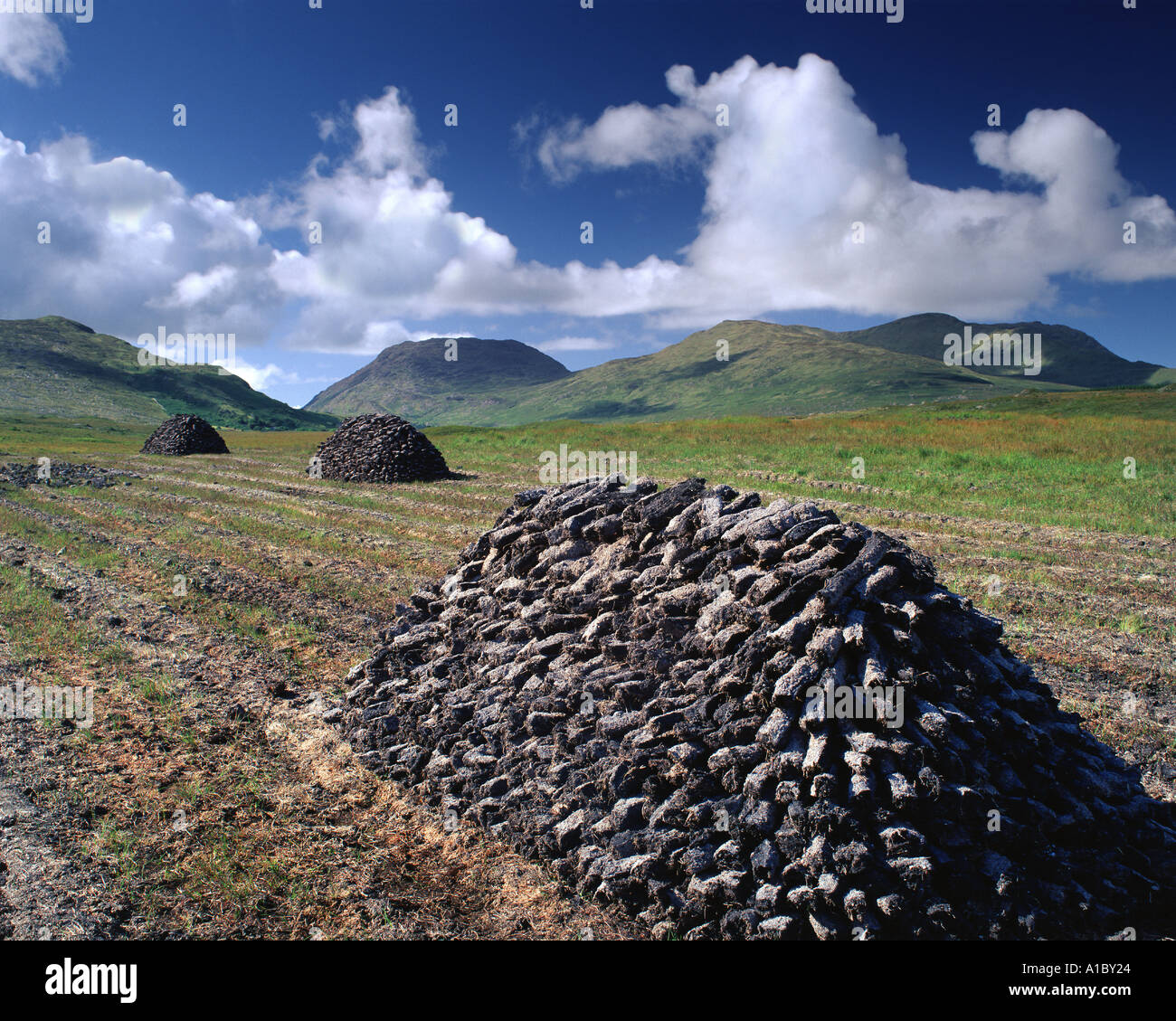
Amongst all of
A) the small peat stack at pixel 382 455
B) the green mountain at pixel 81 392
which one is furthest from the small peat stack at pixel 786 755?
the green mountain at pixel 81 392

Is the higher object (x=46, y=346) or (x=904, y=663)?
(x=46, y=346)

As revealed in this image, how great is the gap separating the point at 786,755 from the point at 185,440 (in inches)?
2199

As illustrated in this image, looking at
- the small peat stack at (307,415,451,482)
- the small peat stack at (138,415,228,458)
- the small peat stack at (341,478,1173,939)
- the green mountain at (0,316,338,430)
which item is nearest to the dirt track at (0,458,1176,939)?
the small peat stack at (341,478,1173,939)

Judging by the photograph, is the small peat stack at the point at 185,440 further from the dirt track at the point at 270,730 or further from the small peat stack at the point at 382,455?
the dirt track at the point at 270,730

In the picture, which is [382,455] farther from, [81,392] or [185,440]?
[81,392]

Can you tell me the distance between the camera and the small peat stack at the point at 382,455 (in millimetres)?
31016

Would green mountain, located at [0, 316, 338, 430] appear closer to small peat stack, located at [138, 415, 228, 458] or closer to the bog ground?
small peat stack, located at [138, 415, 228, 458]

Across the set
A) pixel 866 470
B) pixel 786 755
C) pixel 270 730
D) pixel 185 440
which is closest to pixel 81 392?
pixel 185 440

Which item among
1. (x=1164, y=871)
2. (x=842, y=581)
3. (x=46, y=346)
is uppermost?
(x=46, y=346)

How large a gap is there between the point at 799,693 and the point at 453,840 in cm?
353

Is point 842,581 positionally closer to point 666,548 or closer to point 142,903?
point 666,548

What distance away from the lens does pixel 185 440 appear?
4972cm

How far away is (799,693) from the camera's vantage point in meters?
5.21

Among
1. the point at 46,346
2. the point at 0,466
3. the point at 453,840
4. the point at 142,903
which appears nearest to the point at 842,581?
the point at 453,840
